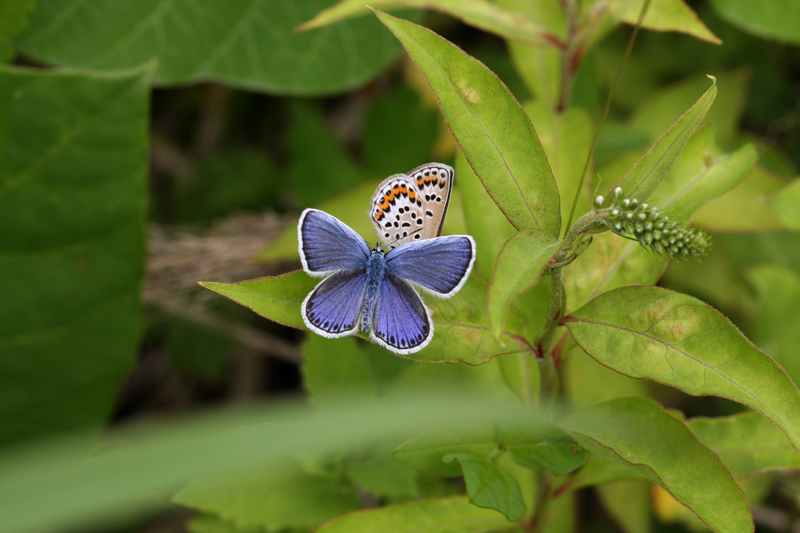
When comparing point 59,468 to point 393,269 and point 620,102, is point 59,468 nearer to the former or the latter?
point 393,269

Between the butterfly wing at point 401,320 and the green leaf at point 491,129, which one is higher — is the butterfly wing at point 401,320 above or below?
below

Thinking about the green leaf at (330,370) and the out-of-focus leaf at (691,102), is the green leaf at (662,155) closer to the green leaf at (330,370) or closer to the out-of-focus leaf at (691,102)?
the green leaf at (330,370)

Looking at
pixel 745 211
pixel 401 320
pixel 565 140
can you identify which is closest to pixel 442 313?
pixel 401 320

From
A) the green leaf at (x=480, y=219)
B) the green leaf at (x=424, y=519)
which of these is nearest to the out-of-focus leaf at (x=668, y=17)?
the green leaf at (x=480, y=219)

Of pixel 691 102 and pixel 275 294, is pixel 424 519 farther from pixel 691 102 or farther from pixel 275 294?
pixel 691 102

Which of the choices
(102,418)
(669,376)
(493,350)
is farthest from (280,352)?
(669,376)

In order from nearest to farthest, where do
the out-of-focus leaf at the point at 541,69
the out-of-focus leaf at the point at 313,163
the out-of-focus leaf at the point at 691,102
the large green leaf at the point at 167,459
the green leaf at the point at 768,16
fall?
1. the large green leaf at the point at 167,459
2. the out-of-focus leaf at the point at 541,69
3. the green leaf at the point at 768,16
4. the out-of-focus leaf at the point at 691,102
5. the out-of-focus leaf at the point at 313,163
